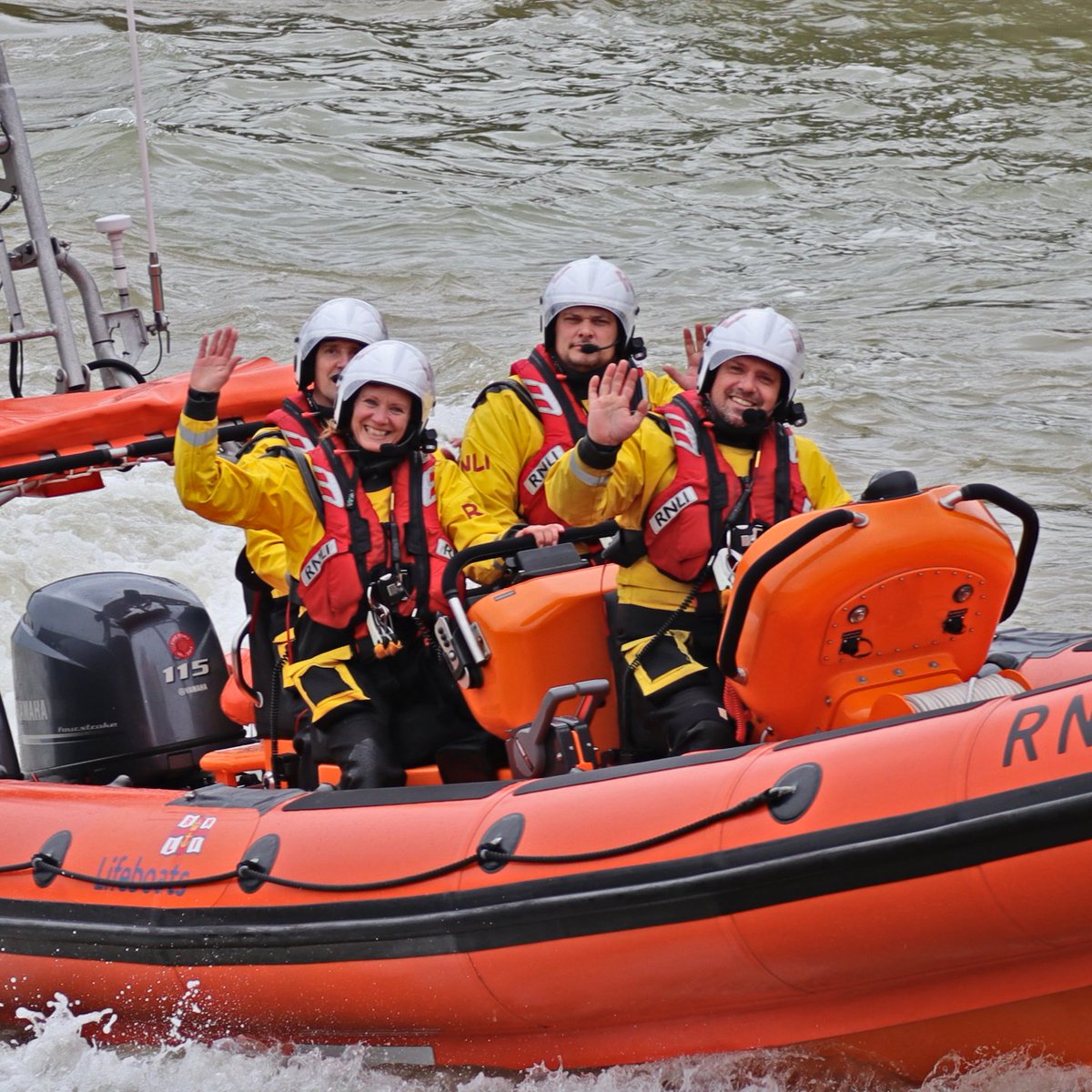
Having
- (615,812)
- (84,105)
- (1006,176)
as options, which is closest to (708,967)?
(615,812)

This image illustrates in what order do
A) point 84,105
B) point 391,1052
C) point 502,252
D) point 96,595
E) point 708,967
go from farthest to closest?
point 84,105 → point 502,252 → point 96,595 → point 391,1052 → point 708,967

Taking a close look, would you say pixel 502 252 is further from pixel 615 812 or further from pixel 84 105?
pixel 615 812

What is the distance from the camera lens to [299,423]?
3854 mm

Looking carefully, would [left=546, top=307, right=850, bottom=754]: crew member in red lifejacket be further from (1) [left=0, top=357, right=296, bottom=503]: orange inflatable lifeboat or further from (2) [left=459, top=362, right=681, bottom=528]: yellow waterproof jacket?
(1) [left=0, top=357, right=296, bottom=503]: orange inflatable lifeboat

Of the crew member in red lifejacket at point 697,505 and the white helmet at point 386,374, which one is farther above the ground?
the white helmet at point 386,374

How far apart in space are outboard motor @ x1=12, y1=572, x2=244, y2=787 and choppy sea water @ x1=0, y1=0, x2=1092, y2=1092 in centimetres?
185

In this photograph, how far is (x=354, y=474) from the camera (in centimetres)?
369

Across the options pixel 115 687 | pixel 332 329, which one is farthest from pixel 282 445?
pixel 115 687

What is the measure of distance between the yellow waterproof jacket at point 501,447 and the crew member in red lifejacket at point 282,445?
1.23ft

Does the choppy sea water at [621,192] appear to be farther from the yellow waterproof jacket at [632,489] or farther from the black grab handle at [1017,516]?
the yellow waterproof jacket at [632,489]

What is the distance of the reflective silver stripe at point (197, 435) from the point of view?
3.51 m

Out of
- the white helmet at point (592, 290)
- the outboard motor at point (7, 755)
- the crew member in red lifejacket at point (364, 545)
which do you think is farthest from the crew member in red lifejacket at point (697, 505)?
the outboard motor at point (7, 755)

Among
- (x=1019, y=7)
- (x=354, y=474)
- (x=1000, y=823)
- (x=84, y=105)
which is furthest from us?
(x=1019, y=7)

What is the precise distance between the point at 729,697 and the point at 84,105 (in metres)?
11.8
